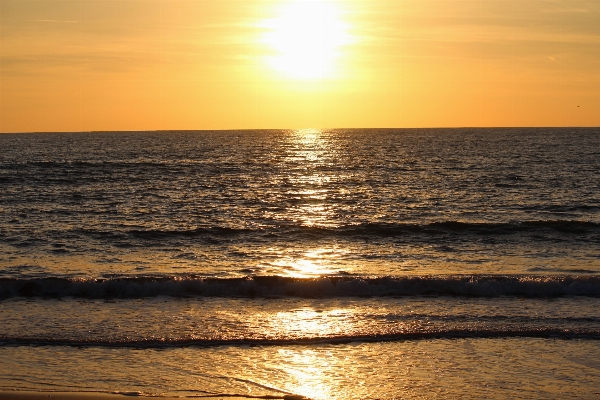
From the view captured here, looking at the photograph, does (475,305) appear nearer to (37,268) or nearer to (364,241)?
(364,241)

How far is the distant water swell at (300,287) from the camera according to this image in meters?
16.1

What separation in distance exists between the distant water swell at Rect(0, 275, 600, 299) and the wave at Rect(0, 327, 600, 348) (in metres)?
3.70

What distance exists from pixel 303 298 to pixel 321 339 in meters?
4.06

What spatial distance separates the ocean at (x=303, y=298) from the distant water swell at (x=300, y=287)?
A: 5cm

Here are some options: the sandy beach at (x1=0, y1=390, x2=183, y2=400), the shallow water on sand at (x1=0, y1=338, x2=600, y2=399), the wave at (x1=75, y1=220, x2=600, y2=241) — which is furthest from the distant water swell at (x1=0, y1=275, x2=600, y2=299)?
the wave at (x1=75, y1=220, x2=600, y2=241)

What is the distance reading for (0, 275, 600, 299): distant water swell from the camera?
52.7 ft

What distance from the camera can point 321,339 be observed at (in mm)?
11914

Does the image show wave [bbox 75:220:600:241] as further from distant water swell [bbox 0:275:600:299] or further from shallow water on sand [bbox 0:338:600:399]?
shallow water on sand [bbox 0:338:600:399]

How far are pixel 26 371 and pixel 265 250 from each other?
1322 centimetres

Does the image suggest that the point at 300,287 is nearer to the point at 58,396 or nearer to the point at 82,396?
the point at 82,396

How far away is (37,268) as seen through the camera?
1928 cm

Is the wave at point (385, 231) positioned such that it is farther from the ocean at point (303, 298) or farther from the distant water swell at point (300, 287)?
the distant water swell at point (300, 287)

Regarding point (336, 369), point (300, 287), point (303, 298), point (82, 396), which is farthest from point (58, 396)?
point (300, 287)

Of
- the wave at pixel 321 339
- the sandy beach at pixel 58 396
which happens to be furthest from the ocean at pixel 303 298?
the sandy beach at pixel 58 396
